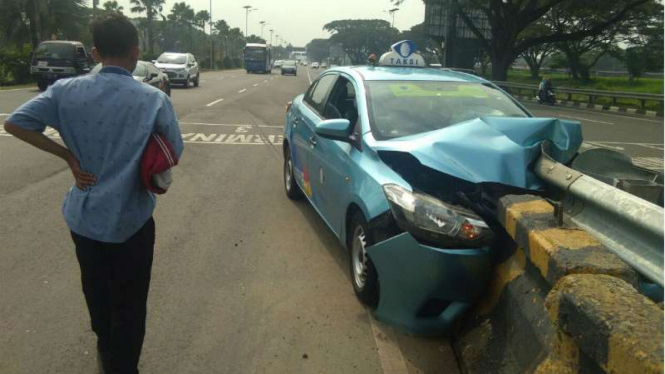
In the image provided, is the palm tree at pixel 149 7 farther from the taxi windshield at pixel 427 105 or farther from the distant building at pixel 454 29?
the taxi windshield at pixel 427 105

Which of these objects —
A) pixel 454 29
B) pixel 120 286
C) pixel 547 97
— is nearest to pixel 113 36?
pixel 120 286

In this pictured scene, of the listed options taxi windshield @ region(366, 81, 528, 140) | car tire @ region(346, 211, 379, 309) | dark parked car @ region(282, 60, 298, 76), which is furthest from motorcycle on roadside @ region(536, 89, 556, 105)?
dark parked car @ region(282, 60, 298, 76)

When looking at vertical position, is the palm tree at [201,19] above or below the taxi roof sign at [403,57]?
above

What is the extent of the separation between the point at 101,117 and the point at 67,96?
0.17 metres

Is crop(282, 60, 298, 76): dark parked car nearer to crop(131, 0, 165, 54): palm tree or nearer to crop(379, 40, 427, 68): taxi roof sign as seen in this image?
crop(131, 0, 165, 54): palm tree

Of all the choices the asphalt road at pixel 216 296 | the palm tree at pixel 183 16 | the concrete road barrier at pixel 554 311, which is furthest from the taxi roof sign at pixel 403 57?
the palm tree at pixel 183 16

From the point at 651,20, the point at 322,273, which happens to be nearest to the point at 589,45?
the point at 651,20

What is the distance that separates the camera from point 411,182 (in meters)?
3.51

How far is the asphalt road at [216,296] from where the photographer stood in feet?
10.6

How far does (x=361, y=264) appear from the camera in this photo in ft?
13.0

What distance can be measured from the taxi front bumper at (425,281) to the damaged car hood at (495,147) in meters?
0.49

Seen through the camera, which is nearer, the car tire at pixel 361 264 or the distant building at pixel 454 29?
the car tire at pixel 361 264

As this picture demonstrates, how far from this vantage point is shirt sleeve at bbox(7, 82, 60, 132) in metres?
2.40

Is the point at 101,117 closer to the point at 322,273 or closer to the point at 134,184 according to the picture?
the point at 134,184
